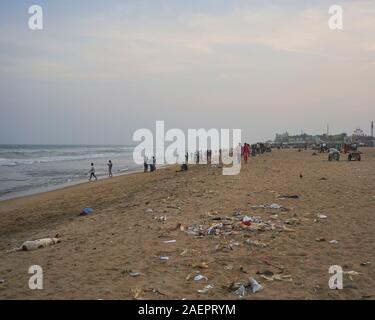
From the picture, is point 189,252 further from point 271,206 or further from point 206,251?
point 271,206

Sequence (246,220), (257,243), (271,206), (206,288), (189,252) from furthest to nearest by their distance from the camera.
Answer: (271,206) → (246,220) → (257,243) → (189,252) → (206,288)

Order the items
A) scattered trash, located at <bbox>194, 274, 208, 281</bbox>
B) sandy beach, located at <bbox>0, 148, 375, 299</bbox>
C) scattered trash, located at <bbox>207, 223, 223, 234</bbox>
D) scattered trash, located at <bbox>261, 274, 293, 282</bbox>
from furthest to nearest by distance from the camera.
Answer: scattered trash, located at <bbox>207, 223, 223, 234</bbox>
scattered trash, located at <bbox>194, 274, 208, 281</bbox>
scattered trash, located at <bbox>261, 274, 293, 282</bbox>
sandy beach, located at <bbox>0, 148, 375, 299</bbox>

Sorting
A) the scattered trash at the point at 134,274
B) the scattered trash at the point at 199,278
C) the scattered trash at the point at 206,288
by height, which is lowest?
the scattered trash at the point at 134,274

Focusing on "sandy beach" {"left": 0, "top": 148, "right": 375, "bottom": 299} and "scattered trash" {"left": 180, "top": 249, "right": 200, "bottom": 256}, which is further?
"scattered trash" {"left": 180, "top": 249, "right": 200, "bottom": 256}

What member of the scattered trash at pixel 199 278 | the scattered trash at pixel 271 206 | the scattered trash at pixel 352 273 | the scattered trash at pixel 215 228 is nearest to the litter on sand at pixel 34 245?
the scattered trash at pixel 215 228

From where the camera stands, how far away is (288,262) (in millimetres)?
6188

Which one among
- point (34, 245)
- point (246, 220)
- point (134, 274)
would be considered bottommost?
point (34, 245)

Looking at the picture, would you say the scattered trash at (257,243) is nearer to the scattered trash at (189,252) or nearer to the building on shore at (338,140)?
the scattered trash at (189,252)

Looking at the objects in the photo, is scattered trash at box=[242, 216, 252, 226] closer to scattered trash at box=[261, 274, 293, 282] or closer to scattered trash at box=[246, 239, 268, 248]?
scattered trash at box=[246, 239, 268, 248]

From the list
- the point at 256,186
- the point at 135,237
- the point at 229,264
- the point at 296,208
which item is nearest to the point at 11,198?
the point at 256,186

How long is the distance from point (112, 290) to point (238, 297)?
1.77 metres

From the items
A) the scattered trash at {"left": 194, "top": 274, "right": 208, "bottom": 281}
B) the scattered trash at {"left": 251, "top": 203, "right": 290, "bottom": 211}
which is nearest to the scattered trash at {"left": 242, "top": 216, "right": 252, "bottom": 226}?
the scattered trash at {"left": 251, "top": 203, "right": 290, "bottom": 211}

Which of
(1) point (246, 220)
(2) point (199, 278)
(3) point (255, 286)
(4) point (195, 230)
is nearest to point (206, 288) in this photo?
(2) point (199, 278)

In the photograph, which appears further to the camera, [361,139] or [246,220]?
[361,139]
